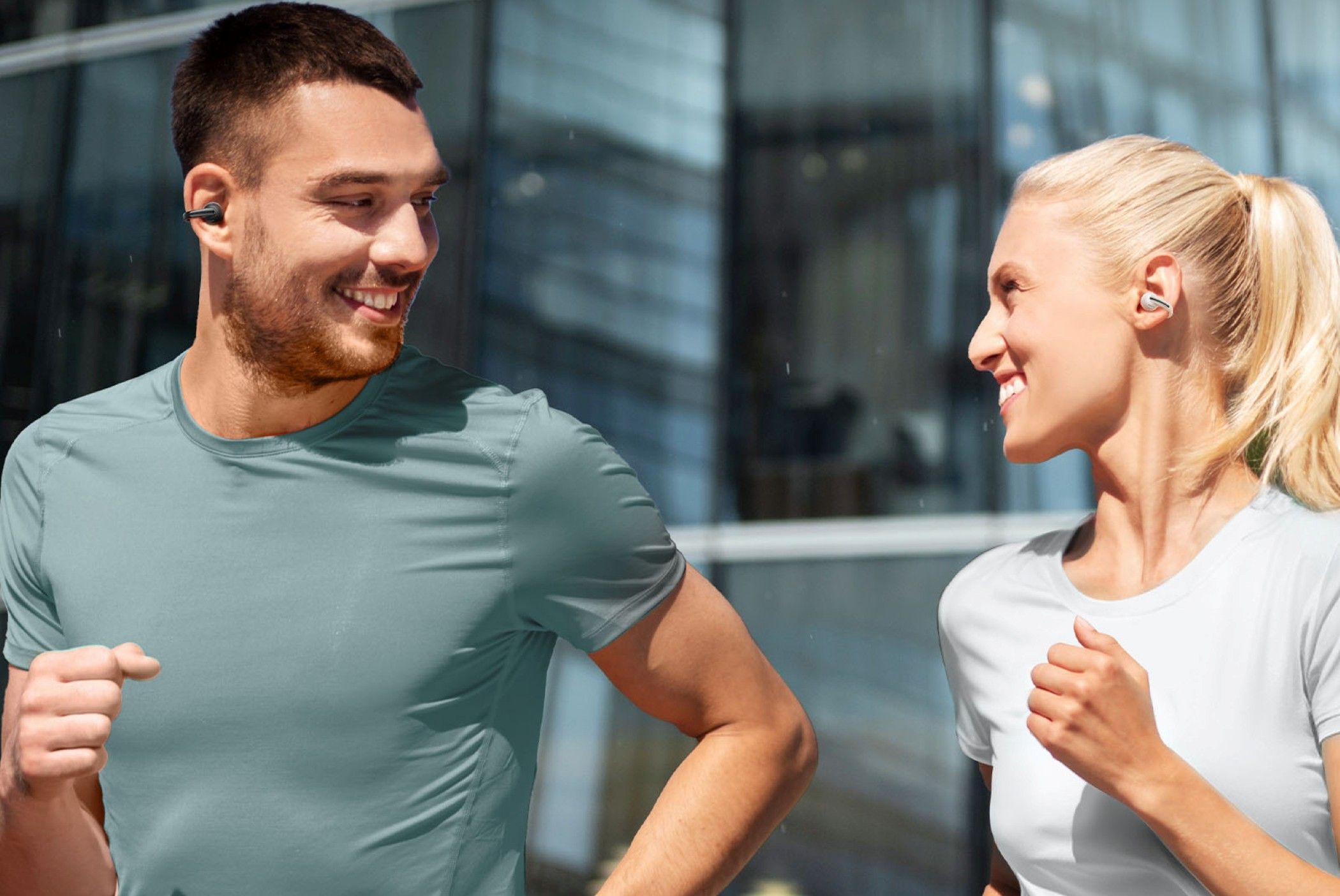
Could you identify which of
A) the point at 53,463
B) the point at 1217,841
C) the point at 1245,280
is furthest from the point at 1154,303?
the point at 53,463

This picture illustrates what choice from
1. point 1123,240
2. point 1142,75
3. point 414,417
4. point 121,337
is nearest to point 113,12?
point 121,337

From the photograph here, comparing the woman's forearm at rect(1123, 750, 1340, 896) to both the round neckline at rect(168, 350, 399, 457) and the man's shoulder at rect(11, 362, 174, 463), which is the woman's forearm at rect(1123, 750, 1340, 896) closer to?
the round neckline at rect(168, 350, 399, 457)

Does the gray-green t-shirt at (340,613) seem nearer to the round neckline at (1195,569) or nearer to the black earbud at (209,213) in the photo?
the black earbud at (209,213)

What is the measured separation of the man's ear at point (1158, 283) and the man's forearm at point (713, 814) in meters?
0.58

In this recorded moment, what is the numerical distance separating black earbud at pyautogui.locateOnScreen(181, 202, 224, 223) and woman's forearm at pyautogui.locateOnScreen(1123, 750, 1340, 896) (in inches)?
45.0

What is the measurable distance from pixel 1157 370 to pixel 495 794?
82 centimetres

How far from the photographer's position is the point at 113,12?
5516mm

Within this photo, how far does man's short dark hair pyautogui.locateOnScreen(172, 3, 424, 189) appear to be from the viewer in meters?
1.65

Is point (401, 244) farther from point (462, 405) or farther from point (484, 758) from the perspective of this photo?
point (484, 758)

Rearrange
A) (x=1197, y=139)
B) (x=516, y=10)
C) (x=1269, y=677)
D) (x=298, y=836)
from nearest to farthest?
(x=1269, y=677), (x=298, y=836), (x=1197, y=139), (x=516, y=10)

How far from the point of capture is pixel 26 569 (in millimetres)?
1700

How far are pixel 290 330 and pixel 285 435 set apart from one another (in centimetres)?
12

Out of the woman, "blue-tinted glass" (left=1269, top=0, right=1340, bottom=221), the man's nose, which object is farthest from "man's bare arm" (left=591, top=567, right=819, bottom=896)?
"blue-tinted glass" (left=1269, top=0, right=1340, bottom=221)

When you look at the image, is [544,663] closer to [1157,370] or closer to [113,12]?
[1157,370]
